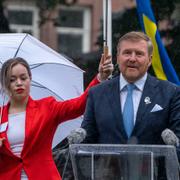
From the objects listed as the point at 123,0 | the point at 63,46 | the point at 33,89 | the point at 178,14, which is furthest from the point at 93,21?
the point at 33,89

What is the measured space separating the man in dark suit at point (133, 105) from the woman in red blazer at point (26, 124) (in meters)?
0.48

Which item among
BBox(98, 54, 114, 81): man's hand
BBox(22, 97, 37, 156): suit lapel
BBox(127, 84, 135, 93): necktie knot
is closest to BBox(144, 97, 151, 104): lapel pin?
BBox(127, 84, 135, 93): necktie knot

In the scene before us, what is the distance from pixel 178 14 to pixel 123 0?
410 inches

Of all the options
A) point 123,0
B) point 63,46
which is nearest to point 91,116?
point 123,0

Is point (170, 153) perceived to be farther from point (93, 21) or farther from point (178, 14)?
point (93, 21)

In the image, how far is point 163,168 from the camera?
16.7 feet

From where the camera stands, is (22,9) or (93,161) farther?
(22,9)

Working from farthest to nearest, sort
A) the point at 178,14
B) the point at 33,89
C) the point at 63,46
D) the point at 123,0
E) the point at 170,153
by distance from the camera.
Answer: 1. the point at 63,46
2. the point at 123,0
3. the point at 178,14
4. the point at 33,89
5. the point at 170,153

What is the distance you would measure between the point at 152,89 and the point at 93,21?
18.1 meters

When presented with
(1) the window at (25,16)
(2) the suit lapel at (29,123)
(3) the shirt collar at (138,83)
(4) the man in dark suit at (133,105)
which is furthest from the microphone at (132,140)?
(1) the window at (25,16)

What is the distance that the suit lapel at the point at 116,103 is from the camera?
5.36 meters

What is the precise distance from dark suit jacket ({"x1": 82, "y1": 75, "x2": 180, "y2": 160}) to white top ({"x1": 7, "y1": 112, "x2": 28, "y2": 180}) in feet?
1.89

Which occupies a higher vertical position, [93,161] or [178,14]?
[178,14]

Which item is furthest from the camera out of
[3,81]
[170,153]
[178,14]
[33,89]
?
[178,14]
